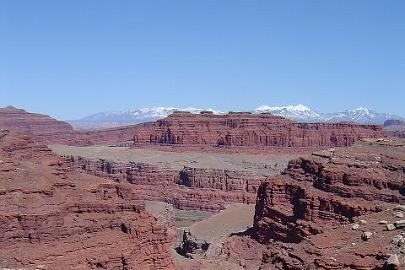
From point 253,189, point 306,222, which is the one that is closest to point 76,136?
point 253,189

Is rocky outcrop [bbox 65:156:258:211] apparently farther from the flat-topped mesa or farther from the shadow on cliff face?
the shadow on cliff face

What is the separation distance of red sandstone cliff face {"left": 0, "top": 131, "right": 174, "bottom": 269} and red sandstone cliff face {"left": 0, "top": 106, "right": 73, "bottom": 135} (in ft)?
383

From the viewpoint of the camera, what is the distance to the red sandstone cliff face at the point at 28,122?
15938cm

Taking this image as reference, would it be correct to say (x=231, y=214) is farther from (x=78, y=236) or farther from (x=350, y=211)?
(x=78, y=236)

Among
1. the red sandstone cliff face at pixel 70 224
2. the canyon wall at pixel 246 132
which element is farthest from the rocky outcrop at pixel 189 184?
the red sandstone cliff face at pixel 70 224

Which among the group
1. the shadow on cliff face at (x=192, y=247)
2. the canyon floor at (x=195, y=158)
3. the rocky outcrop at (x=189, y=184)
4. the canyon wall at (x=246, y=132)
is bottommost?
the shadow on cliff face at (x=192, y=247)

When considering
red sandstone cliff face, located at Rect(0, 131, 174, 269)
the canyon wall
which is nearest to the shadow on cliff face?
red sandstone cliff face, located at Rect(0, 131, 174, 269)

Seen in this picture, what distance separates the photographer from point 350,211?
4403 centimetres

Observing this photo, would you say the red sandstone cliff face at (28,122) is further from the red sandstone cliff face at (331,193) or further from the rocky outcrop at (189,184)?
the red sandstone cliff face at (331,193)

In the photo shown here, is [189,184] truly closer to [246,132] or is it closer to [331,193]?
[246,132]

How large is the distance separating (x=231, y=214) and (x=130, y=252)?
39111 millimetres

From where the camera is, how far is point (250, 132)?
A: 416 feet

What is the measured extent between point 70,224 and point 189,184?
6185 centimetres

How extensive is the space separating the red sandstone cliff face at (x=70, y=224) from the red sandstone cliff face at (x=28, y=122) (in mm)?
116611
